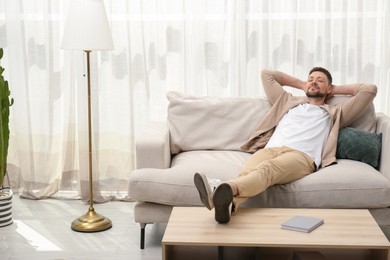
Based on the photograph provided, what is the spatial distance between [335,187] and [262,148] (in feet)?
2.37

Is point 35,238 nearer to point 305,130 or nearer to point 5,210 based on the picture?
point 5,210

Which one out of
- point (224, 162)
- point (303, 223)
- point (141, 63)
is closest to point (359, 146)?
point (224, 162)

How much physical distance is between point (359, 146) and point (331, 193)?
0.51 metres

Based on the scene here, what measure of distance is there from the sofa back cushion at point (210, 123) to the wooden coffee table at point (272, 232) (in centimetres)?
98

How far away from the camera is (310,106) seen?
4176 millimetres

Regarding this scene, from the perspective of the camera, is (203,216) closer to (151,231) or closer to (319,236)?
(319,236)

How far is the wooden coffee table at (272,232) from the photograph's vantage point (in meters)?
2.86

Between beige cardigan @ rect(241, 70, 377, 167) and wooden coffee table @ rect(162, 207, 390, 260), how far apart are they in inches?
29.6

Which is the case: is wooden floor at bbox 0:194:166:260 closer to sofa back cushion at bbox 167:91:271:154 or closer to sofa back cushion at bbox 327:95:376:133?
sofa back cushion at bbox 167:91:271:154

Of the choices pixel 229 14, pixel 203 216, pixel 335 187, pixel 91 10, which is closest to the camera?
pixel 203 216

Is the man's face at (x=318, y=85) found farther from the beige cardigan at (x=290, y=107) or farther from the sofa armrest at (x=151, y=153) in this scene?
the sofa armrest at (x=151, y=153)

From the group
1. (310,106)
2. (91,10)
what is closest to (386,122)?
(310,106)

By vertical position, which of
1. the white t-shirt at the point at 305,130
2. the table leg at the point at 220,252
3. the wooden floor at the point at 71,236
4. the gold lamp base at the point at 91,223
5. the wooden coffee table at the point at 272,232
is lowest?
the wooden floor at the point at 71,236

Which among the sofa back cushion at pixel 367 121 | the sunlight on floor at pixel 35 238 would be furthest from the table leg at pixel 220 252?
the sofa back cushion at pixel 367 121
